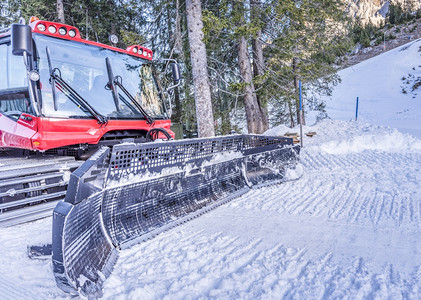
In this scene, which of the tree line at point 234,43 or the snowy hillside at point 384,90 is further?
the snowy hillside at point 384,90

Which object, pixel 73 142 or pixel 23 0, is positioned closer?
pixel 73 142

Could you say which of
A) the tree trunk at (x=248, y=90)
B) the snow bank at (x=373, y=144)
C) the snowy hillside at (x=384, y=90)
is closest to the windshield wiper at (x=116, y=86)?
the tree trunk at (x=248, y=90)

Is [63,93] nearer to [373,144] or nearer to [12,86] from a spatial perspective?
[12,86]

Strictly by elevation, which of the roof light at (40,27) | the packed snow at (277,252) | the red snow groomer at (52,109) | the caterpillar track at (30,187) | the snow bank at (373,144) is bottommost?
the packed snow at (277,252)

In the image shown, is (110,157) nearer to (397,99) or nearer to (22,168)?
(22,168)

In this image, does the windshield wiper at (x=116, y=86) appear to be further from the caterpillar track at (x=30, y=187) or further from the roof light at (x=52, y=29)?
the caterpillar track at (x=30, y=187)

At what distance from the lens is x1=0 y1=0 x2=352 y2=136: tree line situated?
Result: 7000 mm

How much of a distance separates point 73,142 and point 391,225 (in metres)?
3.68

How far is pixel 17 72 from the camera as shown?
11.5 feet

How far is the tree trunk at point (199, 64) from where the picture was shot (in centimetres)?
677

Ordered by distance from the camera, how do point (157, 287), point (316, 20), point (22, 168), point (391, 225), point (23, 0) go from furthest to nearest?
point (23, 0)
point (316, 20)
point (22, 168)
point (391, 225)
point (157, 287)

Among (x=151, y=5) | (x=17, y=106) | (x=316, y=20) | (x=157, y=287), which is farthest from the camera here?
(x=151, y=5)

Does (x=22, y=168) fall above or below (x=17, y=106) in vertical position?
below

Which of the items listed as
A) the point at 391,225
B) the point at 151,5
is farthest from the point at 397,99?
the point at 391,225
